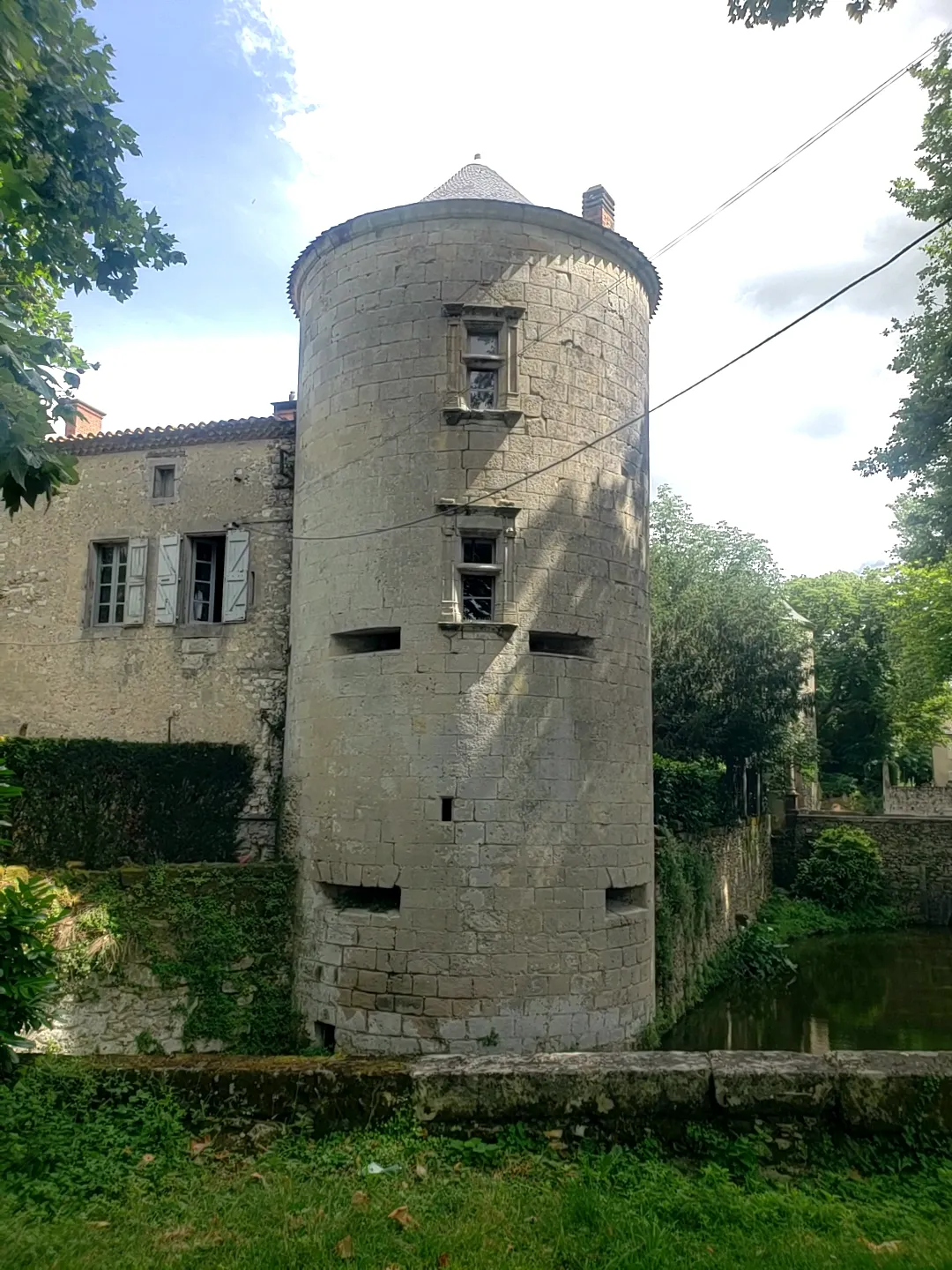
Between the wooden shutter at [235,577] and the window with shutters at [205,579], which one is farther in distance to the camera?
the window with shutters at [205,579]

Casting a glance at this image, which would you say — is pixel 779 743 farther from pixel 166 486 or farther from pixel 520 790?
pixel 166 486

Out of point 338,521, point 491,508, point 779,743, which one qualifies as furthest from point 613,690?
point 779,743

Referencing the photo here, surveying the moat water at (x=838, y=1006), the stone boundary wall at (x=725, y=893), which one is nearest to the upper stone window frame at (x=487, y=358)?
the stone boundary wall at (x=725, y=893)

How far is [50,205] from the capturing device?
242 inches

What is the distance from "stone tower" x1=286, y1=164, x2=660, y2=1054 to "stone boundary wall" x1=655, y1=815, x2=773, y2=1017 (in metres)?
2.81

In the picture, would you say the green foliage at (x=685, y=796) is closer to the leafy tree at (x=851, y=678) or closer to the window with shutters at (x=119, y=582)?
the window with shutters at (x=119, y=582)

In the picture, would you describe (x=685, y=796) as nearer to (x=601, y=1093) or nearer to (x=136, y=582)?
(x=136, y=582)

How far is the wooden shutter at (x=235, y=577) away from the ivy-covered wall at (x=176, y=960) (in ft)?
12.6

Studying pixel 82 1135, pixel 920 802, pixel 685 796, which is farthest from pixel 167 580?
pixel 920 802

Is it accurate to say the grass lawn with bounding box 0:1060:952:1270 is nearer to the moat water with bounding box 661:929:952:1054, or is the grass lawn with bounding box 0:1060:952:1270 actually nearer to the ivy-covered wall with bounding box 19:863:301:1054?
the ivy-covered wall with bounding box 19:863:301:1054

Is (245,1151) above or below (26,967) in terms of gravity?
below

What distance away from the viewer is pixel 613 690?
10.4 metres

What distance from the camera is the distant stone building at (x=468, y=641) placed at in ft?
30.5

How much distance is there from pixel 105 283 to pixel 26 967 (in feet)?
17.2
